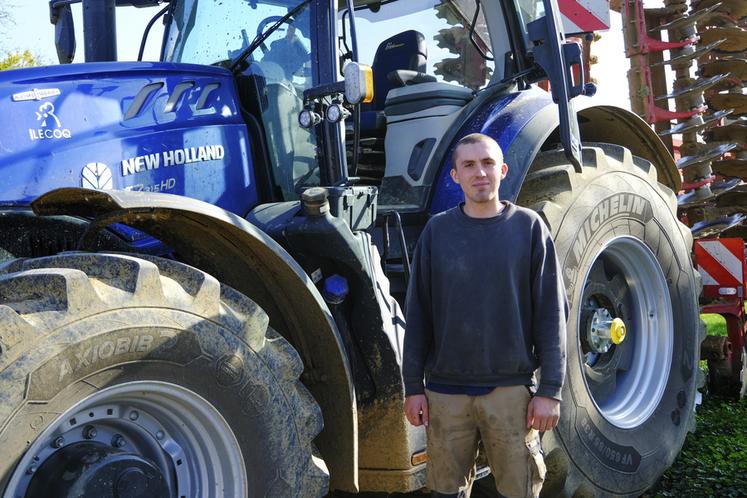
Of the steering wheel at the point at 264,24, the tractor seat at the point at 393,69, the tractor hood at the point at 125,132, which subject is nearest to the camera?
the tractor hood at the point at 125,132

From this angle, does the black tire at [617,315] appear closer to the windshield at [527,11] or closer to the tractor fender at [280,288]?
the windshield at [527,11]

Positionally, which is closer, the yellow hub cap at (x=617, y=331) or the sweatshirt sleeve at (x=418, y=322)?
the sweatshirt sleeve at (x=418, y=322)

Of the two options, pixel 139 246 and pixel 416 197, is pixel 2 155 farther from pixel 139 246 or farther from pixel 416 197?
pixel 416 197

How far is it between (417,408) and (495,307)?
42cm

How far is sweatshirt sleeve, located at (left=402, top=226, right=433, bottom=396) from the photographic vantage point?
9.47 ft

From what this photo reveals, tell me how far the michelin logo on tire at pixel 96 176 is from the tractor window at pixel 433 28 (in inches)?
61.0

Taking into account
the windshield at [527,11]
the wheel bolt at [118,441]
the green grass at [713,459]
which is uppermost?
the windshield at [527,11]

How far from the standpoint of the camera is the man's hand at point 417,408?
2.88 metres

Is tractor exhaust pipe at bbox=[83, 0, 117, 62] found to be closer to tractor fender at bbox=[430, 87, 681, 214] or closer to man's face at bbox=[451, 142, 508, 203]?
tractor fender at bbox=[430, 87, 681, 214]

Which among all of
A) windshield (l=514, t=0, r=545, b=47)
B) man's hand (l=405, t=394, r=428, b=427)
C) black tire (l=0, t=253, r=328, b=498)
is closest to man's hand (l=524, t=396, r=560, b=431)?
man's hand (l=405, t=394, r=428, b=427)

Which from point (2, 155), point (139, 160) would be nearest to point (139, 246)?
point (139, 160)

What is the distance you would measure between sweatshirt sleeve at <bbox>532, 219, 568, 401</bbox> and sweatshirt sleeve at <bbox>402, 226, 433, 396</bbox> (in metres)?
0.35

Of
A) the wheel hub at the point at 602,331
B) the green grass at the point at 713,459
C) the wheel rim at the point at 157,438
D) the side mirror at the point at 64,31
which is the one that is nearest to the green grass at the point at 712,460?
the green grass at the point at 713,459

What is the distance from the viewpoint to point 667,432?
432 cm
